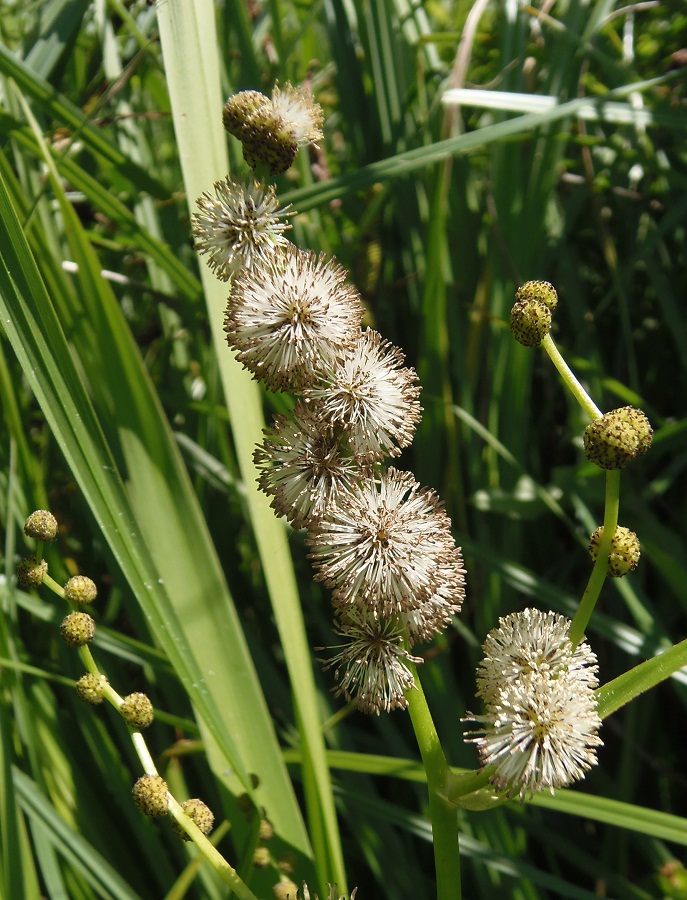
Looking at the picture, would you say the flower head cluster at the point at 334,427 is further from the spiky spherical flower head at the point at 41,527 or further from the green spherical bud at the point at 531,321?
the spiky spherical flower head at the point at 41,527

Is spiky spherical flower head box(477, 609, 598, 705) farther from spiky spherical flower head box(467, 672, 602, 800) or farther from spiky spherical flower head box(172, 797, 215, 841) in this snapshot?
spiky spherical flower head box(172, 797, 215, 841)

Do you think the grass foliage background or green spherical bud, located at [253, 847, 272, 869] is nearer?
green spherical bud, located at [253, 847, 272, 869]

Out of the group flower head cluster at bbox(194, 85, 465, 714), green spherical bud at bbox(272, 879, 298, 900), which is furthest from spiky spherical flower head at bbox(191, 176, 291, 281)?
green spherical bud at bbox(272, 879, 298, 900)

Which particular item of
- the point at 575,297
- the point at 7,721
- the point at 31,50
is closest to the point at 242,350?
the point at 7,721

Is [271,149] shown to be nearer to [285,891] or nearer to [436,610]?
[436,610]

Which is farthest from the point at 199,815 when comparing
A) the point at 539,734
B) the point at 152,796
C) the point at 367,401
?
the point at 367,401

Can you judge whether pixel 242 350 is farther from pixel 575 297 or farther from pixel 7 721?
pixel 575 297

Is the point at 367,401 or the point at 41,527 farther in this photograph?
the point at 41,527
